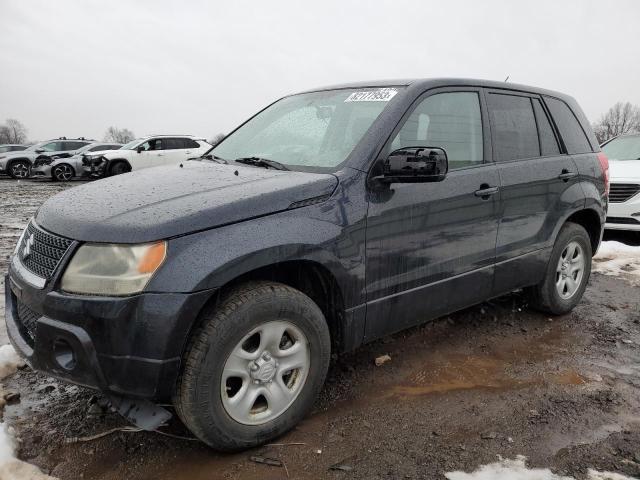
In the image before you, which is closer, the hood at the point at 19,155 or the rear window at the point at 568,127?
the rear window at the point at 568,127

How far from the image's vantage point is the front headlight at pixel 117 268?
201 centimetres

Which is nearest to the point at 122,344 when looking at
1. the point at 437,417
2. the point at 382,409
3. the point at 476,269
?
the point at 382,409

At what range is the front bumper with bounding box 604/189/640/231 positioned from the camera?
692 cm

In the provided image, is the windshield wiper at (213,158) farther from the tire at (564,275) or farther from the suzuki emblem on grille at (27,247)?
the tire at (564,275)

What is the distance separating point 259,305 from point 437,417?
1215 mm

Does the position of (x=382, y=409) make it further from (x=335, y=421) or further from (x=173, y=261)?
(x=173, y=261)

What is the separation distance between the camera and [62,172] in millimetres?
17938

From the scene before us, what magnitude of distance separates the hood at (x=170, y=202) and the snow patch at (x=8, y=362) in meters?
1.20

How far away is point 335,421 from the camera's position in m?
2.66

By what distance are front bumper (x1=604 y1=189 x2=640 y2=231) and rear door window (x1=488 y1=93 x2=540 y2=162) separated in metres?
4.18

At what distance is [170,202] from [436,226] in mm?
1481

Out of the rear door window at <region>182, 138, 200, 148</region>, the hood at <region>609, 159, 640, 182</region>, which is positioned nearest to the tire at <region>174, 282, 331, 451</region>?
the hood at <region>609, 159, 640, 182</region>

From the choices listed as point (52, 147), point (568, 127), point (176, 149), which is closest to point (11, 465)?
point (568, 127)

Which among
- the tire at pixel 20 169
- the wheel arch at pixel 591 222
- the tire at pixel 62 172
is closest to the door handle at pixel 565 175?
the wheel arch at pixel 591 222
